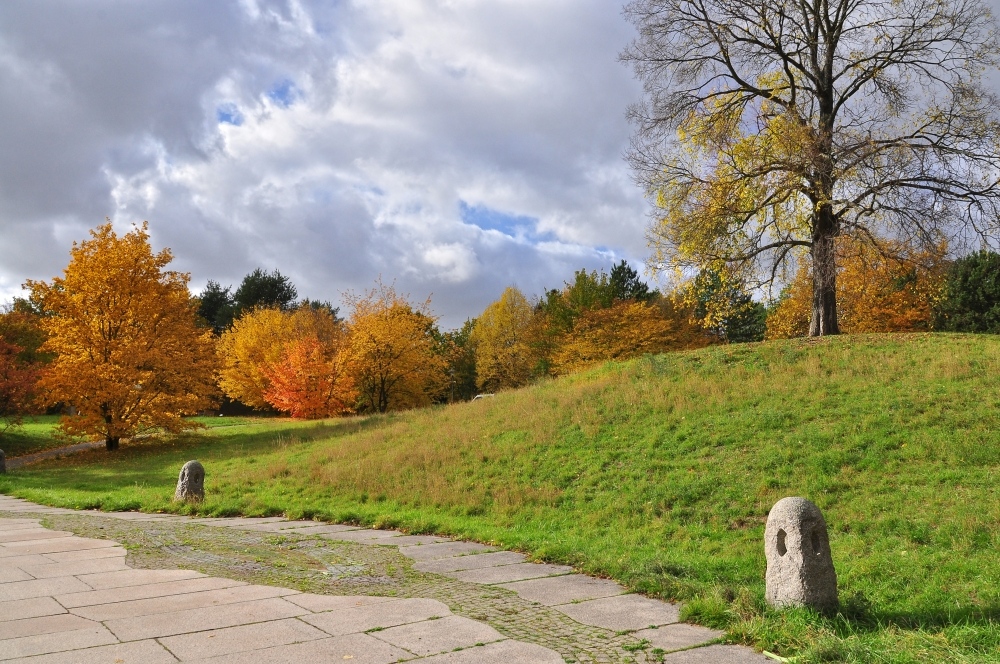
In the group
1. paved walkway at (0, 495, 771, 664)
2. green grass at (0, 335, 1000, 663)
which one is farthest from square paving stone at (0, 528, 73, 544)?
green grass at (0, 335, 1000, 663)

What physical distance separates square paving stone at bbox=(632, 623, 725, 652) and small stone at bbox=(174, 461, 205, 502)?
35.2 feet

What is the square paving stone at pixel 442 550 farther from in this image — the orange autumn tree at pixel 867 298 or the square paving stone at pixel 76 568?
the orange autumn tree at pixel 867 298

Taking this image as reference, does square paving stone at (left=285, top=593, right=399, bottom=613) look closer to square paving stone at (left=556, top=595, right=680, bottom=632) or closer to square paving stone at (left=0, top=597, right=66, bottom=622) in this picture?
square paving stone at (left=556, top=595, right=680, bottom=632)

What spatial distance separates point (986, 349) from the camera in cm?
1736

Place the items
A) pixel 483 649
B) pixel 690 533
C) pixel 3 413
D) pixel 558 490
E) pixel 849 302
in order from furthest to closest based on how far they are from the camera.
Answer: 1. pixel 849 302
2. pixel 3 413
3. pixel 558 490
4. pixel 690 533
5. pixel 483 649

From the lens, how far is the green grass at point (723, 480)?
6.07 m

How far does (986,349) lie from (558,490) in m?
12.0

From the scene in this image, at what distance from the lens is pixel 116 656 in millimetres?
4695

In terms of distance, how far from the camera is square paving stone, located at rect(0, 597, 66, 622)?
570cm

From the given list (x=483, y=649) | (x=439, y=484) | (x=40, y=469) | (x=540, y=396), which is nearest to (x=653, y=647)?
(x=483, y=649)

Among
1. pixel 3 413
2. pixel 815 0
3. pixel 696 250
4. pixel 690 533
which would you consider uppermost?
pixel 815 0

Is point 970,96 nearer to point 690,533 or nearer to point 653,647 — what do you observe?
point 690,533

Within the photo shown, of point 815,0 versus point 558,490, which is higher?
point 815,0

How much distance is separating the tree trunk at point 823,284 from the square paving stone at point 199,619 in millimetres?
19537
